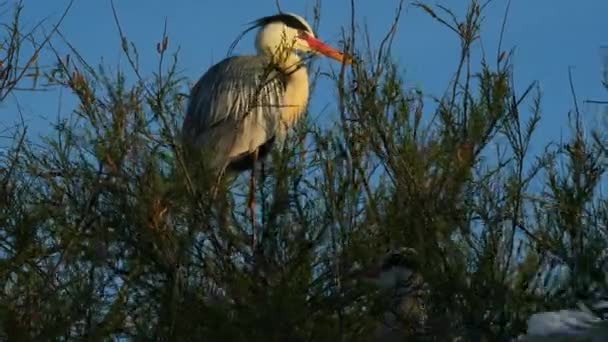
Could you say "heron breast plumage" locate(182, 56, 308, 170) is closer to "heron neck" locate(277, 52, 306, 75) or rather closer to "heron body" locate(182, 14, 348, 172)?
"heron body" locate(182, 14, 348, 172)

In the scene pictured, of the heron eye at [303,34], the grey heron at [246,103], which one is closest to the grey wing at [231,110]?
the grey heron at [246,103]

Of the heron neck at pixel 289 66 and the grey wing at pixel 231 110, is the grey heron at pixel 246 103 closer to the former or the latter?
the grey wing at pixel 231 110

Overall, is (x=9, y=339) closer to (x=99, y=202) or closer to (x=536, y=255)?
(x=99, y=202)

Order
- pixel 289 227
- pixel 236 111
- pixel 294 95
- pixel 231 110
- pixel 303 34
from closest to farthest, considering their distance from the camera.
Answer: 1. pixel 289 227
2. pixel 231 110
3. pixel 294 95
4. pixel 236 111
5. pixel 303 34

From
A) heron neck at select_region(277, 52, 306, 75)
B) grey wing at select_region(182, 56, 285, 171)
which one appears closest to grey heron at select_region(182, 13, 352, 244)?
grey wing at select_region(182, 56, 285, 171)

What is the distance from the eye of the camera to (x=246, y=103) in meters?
5.49

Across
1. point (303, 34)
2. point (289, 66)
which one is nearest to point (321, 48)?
point (303, 34)

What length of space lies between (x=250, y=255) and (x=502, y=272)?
0.79 m

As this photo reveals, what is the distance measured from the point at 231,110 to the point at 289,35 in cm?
113

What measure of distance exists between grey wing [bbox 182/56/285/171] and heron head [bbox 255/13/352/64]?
201 millimetres

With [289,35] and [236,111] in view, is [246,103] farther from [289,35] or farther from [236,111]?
[289,35]

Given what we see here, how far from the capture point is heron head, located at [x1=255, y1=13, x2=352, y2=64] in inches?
246

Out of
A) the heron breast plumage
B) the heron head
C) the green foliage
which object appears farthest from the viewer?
the heron head

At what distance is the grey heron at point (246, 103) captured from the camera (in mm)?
5562
